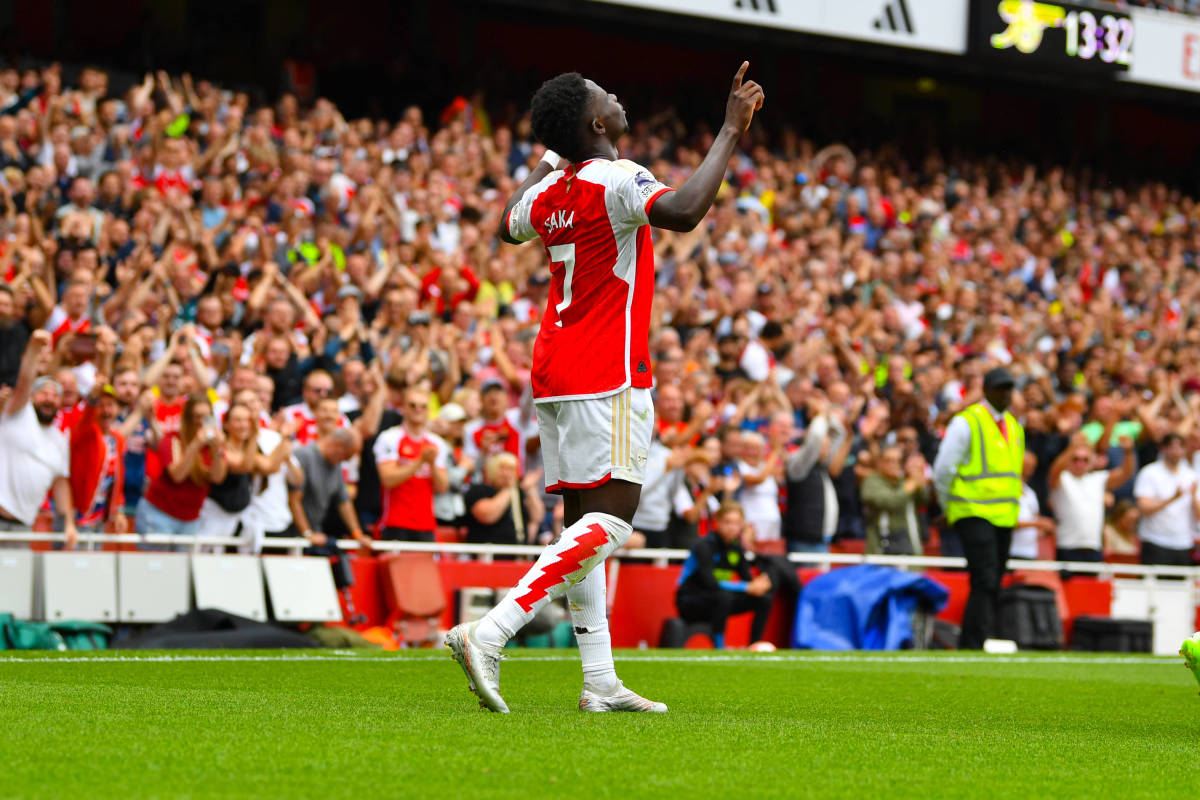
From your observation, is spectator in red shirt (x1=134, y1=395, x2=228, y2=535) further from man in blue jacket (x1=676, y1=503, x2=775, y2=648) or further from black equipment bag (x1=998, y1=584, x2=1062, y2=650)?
black equipment bag (x1=998, y1=584, x2=1062, y2=650)

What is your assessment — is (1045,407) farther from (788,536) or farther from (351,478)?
(351,478)

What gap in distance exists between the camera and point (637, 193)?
5672mm

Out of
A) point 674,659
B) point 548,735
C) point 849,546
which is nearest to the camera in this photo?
point 548,735

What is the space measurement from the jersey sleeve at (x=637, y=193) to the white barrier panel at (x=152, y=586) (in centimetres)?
609

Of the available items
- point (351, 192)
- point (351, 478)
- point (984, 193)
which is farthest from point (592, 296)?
point (984, 193)

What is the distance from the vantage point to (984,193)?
80.4 feet

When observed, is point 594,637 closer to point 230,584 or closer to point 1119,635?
point 230,584

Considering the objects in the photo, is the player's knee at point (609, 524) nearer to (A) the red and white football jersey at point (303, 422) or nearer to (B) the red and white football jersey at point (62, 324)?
(A) the red and white football jersey at point (303, 422)

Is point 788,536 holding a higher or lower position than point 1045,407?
lower

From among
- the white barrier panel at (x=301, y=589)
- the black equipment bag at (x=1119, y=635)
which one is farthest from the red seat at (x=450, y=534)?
the black equipment bag at (x=1119, y=635)

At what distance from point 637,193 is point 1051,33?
2004 centimetres

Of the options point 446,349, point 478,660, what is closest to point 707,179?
point 478,660

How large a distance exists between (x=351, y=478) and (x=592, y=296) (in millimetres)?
7419

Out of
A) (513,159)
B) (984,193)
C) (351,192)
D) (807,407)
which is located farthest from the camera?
(984,193)
